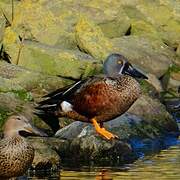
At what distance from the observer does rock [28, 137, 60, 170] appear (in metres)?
12.5

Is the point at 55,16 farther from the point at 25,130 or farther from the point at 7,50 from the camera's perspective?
the point at 25,130

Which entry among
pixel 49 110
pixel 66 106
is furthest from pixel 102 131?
pixel 49 110

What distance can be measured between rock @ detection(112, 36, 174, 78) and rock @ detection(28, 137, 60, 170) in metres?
9.34

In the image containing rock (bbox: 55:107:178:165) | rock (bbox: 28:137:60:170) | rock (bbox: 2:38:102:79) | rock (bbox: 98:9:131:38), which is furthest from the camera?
rock (bbox: 98:9:131:38)

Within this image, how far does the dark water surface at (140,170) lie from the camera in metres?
12.2

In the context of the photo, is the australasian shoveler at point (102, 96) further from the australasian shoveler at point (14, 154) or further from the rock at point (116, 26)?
the rock at point (116, 26)

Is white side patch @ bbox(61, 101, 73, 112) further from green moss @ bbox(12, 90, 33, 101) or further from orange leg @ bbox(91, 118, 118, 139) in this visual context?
green moss @ bbox(12, 90, 33, 101)

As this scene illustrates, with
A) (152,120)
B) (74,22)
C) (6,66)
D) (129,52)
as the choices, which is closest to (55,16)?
(74,22)

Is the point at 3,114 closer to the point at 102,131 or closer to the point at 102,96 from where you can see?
the point at 102,131

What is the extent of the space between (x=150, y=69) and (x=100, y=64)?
3.51m

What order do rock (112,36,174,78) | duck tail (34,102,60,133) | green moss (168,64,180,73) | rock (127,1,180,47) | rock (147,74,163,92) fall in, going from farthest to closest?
1. rock (127,1,180,47)
2. green moss (168,64,180,73)
3. rock (112,36,174,78)
4. rock (147,74,163,92)
5. duck tail (34,102,60,133)

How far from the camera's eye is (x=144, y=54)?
22.6 metres

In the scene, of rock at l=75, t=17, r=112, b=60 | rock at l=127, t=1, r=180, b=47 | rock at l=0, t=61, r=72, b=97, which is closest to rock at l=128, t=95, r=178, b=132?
rock at l=0, t=61, r=72, b=97

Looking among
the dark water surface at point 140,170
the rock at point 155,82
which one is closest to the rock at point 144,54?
the rock at point 155,82
